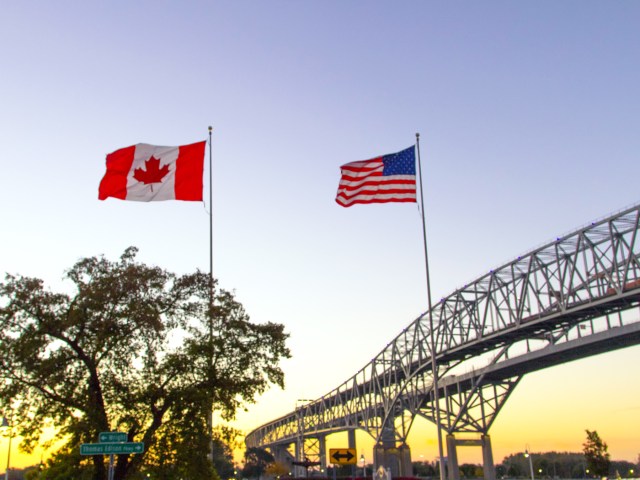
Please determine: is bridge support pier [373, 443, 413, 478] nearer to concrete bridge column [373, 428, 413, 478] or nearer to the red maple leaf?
concrete bridge column [373, 428, 413, 478]

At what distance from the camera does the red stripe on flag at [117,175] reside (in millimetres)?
31094

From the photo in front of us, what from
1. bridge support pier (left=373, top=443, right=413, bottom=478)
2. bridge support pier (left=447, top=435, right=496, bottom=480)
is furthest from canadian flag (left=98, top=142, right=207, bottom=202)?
bridge support pier (left=373, top=443, right=413, bottom=478)

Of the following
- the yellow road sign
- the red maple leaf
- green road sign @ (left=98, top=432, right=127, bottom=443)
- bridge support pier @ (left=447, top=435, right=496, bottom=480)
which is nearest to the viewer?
green road sign @ (left=98, top=432, right=127, bottom=443)

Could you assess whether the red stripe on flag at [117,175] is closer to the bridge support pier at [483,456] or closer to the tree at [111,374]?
the tree at [111,374]

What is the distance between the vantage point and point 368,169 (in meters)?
35.0

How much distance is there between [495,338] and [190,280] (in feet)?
177

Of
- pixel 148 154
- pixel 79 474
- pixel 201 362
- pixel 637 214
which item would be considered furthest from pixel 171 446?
pixel 637 214

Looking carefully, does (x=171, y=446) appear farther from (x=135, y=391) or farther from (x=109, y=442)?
(x=109, y=442)

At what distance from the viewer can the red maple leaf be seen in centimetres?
3153

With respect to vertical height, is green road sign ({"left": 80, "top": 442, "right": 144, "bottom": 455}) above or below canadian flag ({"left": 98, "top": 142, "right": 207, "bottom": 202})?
below

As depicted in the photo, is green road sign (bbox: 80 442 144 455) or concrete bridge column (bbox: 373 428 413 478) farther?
concrete bridge column (bbox: 373 428 413 478)

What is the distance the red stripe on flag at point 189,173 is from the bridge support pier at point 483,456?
71750mm

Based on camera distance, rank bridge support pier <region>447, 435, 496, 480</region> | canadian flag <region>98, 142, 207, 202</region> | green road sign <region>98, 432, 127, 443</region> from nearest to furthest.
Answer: green road sign <region>98, 432, 127, 443</region>
canadian flag <region>98, 142, 207, 202</region>
bridge support pier <region>447, 435, 496, 480</region>

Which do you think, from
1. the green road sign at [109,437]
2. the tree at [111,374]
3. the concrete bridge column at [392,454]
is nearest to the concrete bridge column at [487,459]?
the concrete bridge column at [392,454]
